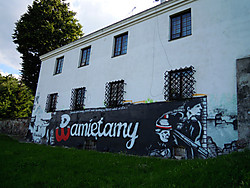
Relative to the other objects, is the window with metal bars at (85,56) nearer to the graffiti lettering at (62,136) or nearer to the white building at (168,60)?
the white building at (168,60)

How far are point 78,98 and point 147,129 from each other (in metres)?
6.81

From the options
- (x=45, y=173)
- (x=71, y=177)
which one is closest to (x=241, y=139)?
(x=71, y=177)

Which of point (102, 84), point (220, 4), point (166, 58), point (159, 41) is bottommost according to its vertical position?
point (102, 84)

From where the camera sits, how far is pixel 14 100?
30.4 m

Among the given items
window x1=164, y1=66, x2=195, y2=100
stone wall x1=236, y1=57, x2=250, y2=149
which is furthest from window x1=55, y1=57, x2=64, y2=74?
stone wall x1=236, y1=57, x2=250, y2=149

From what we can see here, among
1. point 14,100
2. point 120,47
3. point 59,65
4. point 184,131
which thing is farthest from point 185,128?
point 14,100

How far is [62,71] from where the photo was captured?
16.5 meters

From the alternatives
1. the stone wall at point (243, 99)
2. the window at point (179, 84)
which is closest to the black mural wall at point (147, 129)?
the window at point (179, 84)

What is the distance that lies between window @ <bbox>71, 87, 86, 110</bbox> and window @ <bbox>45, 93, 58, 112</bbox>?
2.65 meters

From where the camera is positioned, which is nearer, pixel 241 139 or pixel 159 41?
pixel 241 139

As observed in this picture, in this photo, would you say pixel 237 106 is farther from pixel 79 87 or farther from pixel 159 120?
pixel 79 87

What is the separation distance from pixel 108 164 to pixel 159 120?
13.2 ft

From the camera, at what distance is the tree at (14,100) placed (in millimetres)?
29047

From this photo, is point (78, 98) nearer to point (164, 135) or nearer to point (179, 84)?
point (164, 135)
